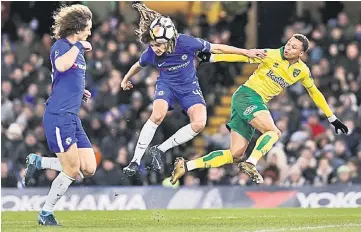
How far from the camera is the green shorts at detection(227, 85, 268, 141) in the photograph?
1558 cm

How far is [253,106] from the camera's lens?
1558cm

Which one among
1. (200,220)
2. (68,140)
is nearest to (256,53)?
(200,220)

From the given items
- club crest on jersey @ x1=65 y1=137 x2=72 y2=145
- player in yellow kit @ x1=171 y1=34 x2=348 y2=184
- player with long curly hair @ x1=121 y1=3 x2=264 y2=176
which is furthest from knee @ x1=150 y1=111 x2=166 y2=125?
club crest on jersey @ x1=65 y1=137 x2=72 y2=145

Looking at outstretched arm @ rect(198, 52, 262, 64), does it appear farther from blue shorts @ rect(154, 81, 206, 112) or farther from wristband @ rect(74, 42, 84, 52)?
wristband @ rect(74, 42, 84, 52)

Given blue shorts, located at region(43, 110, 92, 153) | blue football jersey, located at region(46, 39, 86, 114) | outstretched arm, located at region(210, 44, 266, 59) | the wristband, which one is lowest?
blue shorts, located at region(43, 110, 92, 153)

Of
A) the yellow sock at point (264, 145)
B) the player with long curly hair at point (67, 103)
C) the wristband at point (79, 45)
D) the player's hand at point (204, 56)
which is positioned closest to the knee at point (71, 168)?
the player with long curly hair at point (67, 103)

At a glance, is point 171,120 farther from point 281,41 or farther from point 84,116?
point 281,41

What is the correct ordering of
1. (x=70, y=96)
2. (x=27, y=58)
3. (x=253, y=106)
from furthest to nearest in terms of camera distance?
1. (x=27, y=58)
2. (x=253, y=106)
3. (x=70, y=96)

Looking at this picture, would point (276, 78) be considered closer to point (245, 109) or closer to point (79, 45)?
point (245, 109)

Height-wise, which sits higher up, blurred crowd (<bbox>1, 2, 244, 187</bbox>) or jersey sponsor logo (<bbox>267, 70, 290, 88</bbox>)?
jersey sponsor logo (<bbox>267, 70, 290, 88</bbox>)

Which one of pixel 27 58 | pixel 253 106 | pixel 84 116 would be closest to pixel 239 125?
pixel 253 106

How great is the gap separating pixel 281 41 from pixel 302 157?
14.2ft

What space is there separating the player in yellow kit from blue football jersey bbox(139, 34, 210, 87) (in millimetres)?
200

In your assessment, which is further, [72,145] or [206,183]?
[206,183]
